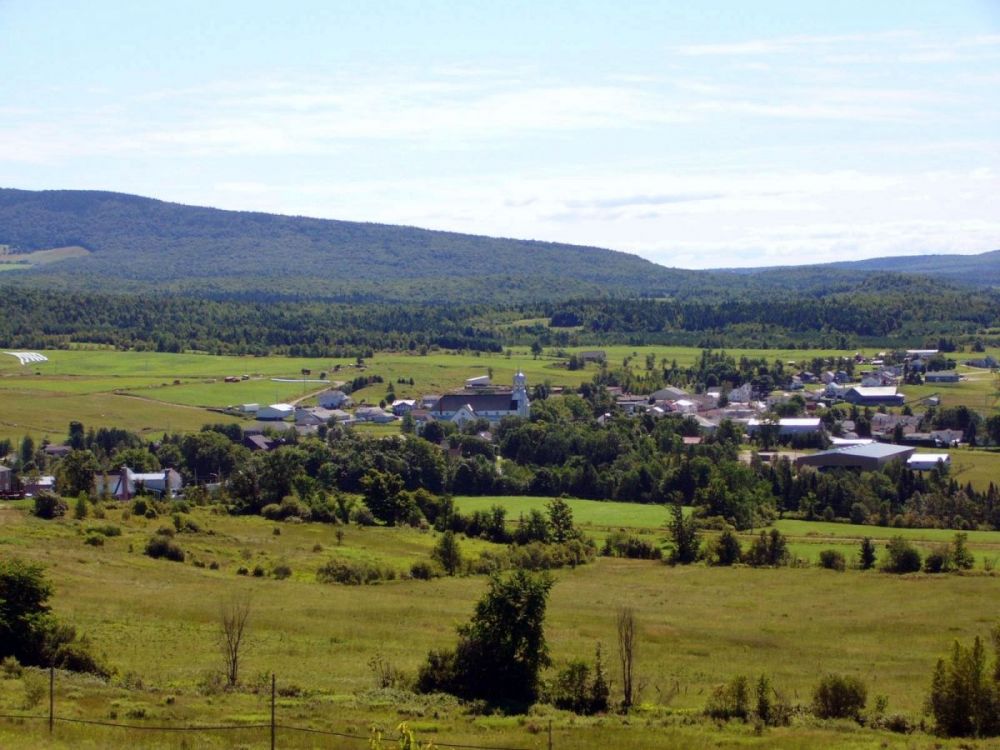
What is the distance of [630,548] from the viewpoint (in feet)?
167

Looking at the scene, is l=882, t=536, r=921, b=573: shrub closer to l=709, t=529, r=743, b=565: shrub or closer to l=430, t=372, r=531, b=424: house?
l=709, t=529, r=743, b=565: shrub

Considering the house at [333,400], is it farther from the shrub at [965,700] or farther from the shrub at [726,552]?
the shrub at [965,700]

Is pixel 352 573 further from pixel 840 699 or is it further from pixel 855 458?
pixel 855 458

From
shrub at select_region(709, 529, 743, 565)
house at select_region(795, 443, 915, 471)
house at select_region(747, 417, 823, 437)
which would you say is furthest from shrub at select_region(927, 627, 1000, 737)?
house at select_region(747, 417, 823, 437)

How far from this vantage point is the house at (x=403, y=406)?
92438 millimetres

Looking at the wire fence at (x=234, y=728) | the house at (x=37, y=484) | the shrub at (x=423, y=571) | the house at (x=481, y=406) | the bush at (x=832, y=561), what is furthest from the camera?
the house at (x=481, y=406)

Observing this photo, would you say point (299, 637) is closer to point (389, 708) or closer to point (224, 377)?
point (389, 708)

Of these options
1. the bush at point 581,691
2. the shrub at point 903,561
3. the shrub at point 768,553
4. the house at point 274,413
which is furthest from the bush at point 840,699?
the house at point 274,413

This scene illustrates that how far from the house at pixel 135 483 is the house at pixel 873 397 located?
54.0 m

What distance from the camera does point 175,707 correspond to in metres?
24.8

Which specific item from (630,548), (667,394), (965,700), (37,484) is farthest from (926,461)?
(965,700)

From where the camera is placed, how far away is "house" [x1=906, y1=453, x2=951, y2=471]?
68.7 m

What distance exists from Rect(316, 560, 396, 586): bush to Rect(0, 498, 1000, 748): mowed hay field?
660 mm

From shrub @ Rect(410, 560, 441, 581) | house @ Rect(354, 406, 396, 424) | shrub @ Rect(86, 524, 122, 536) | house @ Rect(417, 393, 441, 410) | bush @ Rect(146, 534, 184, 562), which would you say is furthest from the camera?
house @ Rect(417, 393, 441, 410)
